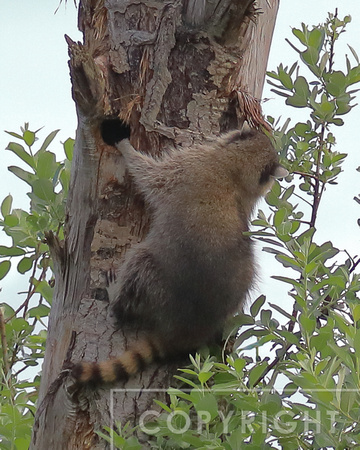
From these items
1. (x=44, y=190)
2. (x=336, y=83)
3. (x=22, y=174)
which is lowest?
(x=44, y=190)

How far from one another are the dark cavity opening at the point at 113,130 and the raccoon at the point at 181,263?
0.03 m

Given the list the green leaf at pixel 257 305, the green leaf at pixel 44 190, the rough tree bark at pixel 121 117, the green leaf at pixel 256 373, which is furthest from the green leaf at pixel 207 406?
the green leaf at pixel 44 190

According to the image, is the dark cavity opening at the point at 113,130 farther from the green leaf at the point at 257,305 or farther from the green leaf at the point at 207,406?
the green leaf at the point at 207,406

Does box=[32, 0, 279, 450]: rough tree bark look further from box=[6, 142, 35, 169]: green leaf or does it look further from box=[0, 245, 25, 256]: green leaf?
box=[0, 245, 25, 256]: green leaf

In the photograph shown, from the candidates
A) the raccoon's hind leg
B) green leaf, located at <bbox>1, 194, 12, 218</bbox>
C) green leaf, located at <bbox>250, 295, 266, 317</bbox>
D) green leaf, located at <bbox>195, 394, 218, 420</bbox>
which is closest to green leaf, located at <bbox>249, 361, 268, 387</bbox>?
green leaf, located at <bbox>195, 394, 218, 420</bbox>

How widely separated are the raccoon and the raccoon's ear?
0.24 meters

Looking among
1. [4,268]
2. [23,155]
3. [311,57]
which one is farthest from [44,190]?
[311,57]

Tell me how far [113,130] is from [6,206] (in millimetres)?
891

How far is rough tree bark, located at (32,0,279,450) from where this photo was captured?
2.68m

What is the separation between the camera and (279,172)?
3.39m

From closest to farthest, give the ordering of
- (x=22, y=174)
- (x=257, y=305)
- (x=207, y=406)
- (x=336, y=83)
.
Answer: (x=207, y=406)
(x=257, y=305)
(x=336, y=83)
(x=22, y=174)

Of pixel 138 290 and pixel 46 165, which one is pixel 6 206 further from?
pixel 138 290

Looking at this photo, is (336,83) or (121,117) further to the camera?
(336,83)

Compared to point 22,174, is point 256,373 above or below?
below
